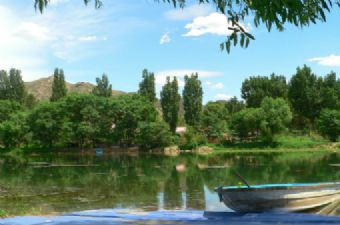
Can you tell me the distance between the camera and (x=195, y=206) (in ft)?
50.1

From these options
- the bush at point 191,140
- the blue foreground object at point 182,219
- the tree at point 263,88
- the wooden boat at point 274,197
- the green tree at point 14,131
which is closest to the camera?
the blue foreground object at point 182,219

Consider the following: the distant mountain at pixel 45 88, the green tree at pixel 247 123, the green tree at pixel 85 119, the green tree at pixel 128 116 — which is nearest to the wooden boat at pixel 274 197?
the green tree at pixel 128 116

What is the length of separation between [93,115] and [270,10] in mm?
60875

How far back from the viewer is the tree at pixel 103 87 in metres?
71.2

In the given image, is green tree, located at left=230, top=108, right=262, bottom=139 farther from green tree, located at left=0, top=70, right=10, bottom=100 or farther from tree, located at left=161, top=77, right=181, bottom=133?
green tree, located at left=0, top=70, right=10, bottom=100

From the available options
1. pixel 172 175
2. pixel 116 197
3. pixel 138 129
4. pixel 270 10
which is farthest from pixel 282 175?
pixel 138 129

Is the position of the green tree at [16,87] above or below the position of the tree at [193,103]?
above

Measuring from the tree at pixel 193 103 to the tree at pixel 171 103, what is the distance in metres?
1.49

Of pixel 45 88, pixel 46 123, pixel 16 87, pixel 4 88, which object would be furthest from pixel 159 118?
pixel 45 88

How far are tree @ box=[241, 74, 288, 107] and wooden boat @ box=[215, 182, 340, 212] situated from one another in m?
63.0

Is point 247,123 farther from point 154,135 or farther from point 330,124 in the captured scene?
point 154,135

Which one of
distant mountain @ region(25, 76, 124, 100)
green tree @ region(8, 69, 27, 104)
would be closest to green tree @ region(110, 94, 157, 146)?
green tree @ region(8, 69, 27, 104)

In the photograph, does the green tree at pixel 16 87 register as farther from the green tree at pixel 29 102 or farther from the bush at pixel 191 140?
the bush at pixel 191 140

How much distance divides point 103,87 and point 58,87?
797 centimetres
